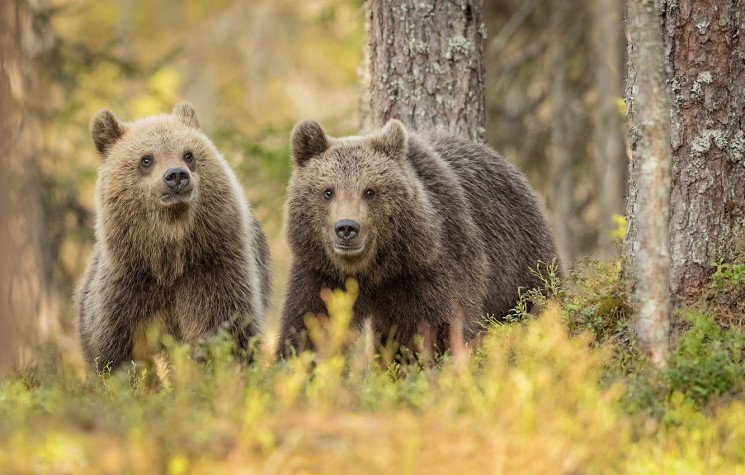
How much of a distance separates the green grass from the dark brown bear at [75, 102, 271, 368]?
1.56 meters

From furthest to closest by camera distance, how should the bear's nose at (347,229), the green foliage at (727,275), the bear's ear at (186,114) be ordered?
the bear's ear at (186,114)
the bear's nose at (347,229)
the green foliage at (727,275)

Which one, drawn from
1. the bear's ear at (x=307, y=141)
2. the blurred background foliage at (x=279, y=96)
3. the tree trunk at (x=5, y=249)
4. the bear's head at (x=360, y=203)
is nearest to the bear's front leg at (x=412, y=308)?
the bear's head at (x=360, y=203)

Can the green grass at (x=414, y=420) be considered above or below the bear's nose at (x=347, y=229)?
below

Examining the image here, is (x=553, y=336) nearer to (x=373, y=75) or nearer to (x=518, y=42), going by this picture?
(x=373, y=75)

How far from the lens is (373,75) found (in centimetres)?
871

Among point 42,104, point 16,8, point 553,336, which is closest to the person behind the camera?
point 553,336

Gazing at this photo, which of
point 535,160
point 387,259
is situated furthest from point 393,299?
point 535,160

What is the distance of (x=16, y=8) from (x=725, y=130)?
9.23 m

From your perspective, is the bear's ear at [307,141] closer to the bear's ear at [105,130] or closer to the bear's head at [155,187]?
the bear's head at [155,187]

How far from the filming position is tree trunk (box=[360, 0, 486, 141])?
329 inches

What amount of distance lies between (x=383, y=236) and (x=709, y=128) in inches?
97.5

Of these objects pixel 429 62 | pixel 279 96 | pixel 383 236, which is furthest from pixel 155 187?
pixel 279 96

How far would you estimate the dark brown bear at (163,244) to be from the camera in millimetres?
6820

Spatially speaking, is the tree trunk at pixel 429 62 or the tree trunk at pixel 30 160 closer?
the tree trunk at pixel 429 62
